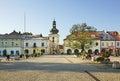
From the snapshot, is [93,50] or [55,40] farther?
[55,40]

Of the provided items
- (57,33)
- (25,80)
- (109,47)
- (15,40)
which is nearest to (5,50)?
(15,40)

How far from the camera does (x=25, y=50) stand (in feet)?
355

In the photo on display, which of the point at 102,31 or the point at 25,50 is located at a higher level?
the point at 102,31

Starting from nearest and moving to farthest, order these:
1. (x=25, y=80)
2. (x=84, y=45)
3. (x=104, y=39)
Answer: (x=25, y=80) < (x=84, y=45) < (x=104, y=39)

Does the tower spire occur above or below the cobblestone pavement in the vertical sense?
above

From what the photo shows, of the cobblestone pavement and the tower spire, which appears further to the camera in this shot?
the tower spire

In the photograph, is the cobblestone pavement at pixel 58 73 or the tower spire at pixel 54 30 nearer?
the cobblestone pavement at pixel 58 73

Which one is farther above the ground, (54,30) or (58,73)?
(54,30)

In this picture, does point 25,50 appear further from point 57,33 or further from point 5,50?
point 57,33

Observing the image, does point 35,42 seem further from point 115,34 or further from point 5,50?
point 115,34

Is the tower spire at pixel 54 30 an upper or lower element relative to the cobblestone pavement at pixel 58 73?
upper

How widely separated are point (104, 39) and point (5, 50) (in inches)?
1465

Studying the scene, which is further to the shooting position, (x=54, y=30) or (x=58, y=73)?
(x=54, y=30)

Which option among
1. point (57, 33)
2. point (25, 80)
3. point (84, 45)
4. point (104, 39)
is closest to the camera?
point (25, 80)
